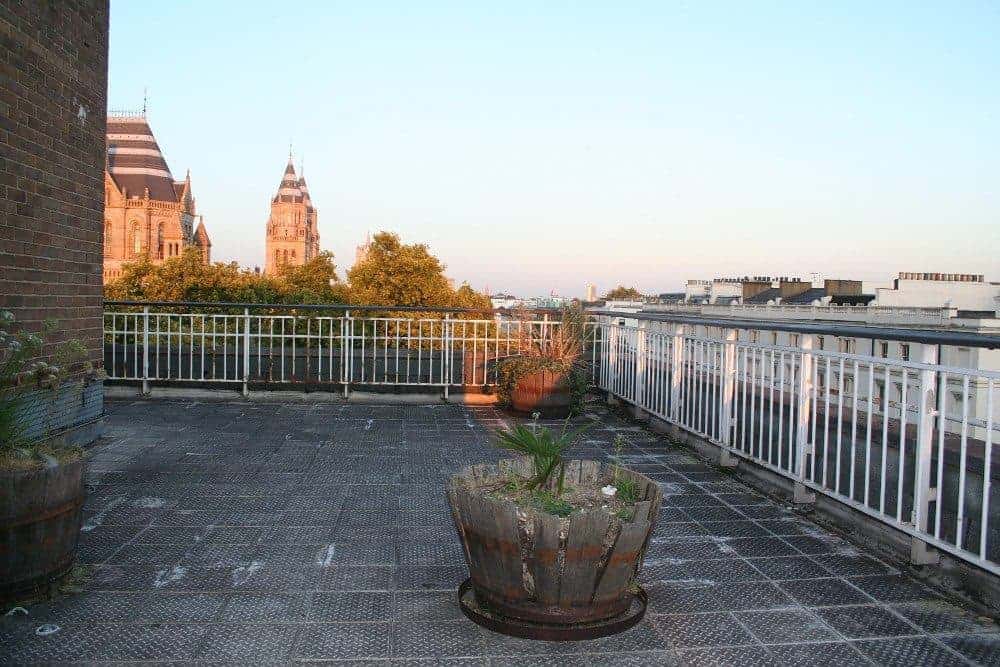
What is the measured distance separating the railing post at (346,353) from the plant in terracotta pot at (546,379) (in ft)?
6.55

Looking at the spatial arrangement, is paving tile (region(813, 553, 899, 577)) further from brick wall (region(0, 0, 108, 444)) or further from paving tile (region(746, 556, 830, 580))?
brick wall (region(0, 0, 108, 444))

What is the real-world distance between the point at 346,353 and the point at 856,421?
676 centimetres

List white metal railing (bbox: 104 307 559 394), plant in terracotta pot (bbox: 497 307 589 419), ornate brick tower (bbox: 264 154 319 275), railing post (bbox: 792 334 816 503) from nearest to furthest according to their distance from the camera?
railing post (bbox: 792 334 816 503), plant in terracotta pot (bbox: 497 307 589 419), white metal railing (bbox: 104 307 559 394), ornate brick tower (bbox: 264 154 319 275)

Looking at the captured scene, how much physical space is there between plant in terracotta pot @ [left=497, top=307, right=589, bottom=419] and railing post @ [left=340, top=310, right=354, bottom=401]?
1996mm

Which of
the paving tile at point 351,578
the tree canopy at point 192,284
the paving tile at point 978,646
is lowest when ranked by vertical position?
the paving tile at point 351,578

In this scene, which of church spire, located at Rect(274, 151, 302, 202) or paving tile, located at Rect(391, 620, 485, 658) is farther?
church spire, located at Rect(274, 151, 302, 202)

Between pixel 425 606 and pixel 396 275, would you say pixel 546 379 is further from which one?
pixel 396 275

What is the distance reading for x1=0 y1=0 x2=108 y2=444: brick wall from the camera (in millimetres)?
5180

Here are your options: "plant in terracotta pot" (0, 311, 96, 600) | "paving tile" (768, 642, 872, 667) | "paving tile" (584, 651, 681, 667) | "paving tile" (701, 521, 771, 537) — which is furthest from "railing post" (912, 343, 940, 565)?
"plant in terracotta pot" (0, 311, 96, 600)

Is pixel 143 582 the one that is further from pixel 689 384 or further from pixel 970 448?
pixel 689 384

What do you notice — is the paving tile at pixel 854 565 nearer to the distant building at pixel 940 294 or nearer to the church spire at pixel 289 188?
the distant building at pixel 940 294

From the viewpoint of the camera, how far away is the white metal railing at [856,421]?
3.62 m

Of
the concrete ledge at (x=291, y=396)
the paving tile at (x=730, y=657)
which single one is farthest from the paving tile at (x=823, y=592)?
the concrete ledge at (x=291, y=396)

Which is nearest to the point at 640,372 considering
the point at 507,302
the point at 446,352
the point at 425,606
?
the point at 446,352
